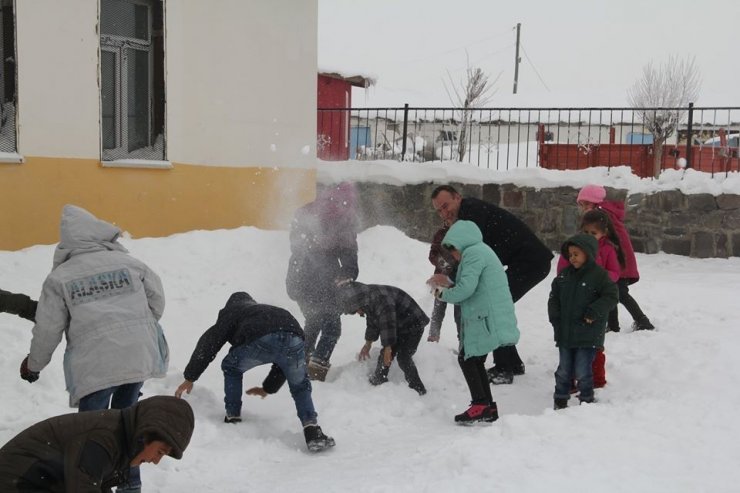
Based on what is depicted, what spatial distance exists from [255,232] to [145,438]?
7.34 m

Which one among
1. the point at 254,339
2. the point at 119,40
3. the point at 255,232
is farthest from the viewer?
the point at 255,232

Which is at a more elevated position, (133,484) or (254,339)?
(254,339)

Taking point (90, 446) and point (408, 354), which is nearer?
point (90, 446)

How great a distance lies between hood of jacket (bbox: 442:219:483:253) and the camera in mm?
5926

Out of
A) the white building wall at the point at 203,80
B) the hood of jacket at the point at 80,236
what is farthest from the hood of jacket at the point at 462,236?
the white building wall at the point at 203,80

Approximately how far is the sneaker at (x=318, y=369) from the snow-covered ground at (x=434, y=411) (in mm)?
92

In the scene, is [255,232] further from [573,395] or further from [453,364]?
[573,395]

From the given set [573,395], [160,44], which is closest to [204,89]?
[160,44]

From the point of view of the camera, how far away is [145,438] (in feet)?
9.75

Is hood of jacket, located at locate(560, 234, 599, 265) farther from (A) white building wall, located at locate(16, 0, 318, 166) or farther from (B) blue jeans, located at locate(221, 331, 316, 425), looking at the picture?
(A) white building wall, located at locate(16, 0, 318, 166)

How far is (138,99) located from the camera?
975 centimetres

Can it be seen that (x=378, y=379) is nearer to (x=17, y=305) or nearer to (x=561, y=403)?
(x=561, y=403)

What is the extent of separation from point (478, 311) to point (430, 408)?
0.97m

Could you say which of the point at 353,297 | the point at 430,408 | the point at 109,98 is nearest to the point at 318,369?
the point at 353,297
